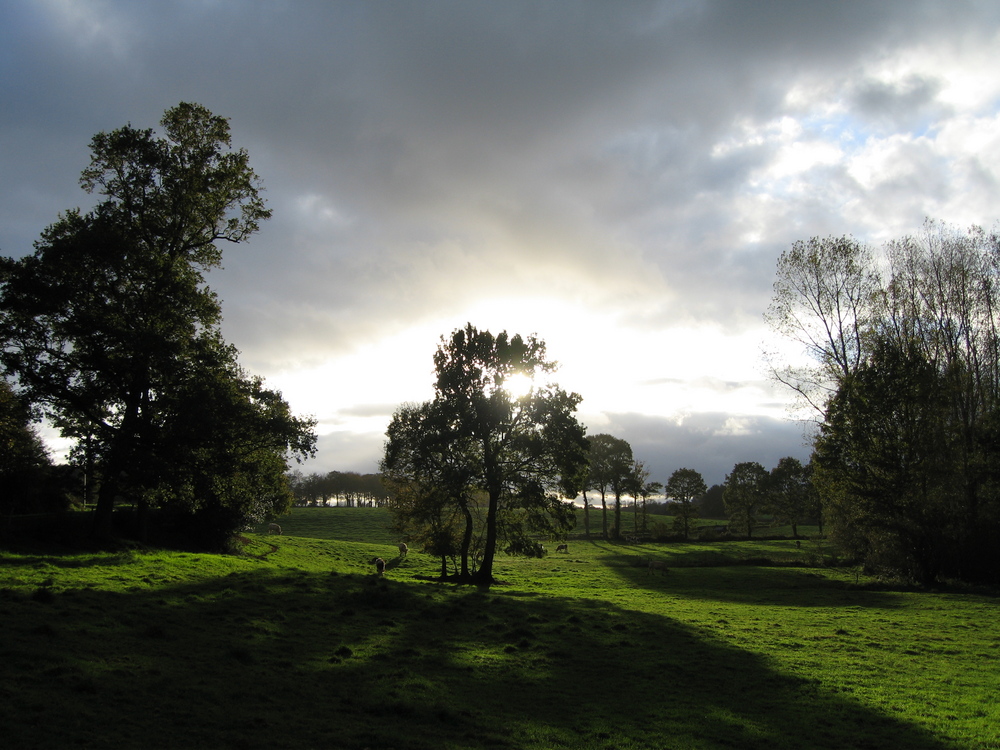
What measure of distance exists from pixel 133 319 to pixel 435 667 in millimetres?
18928

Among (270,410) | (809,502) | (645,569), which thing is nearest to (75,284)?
(270,410)

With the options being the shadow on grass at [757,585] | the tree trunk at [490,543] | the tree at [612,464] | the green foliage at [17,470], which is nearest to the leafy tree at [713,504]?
the tree at [612,464]

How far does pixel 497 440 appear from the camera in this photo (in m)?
36.6

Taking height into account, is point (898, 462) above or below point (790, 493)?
above

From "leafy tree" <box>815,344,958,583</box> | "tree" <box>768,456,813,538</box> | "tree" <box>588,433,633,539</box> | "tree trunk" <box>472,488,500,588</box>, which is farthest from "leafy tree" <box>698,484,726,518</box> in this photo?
"tree trunk" <box>472,488,500,588</box>

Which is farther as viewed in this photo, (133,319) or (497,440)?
(497,440)

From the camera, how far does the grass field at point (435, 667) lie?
9.99 m

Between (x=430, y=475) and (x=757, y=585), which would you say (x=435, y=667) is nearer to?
(x=430, y=475)

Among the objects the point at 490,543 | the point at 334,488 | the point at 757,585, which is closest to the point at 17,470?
the point at 490,543

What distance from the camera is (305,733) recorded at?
9.67 meters

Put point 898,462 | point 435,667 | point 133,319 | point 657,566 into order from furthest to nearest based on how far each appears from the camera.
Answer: point 657,566 → point 898,462 → point 133,319 → point 435,667

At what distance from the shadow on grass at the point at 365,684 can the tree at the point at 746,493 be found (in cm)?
8008

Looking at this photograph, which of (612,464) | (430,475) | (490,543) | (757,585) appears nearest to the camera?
(430,475)

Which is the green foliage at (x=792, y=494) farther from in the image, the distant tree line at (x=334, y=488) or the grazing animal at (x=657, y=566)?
the distant tree line at (x=334, y=488)
